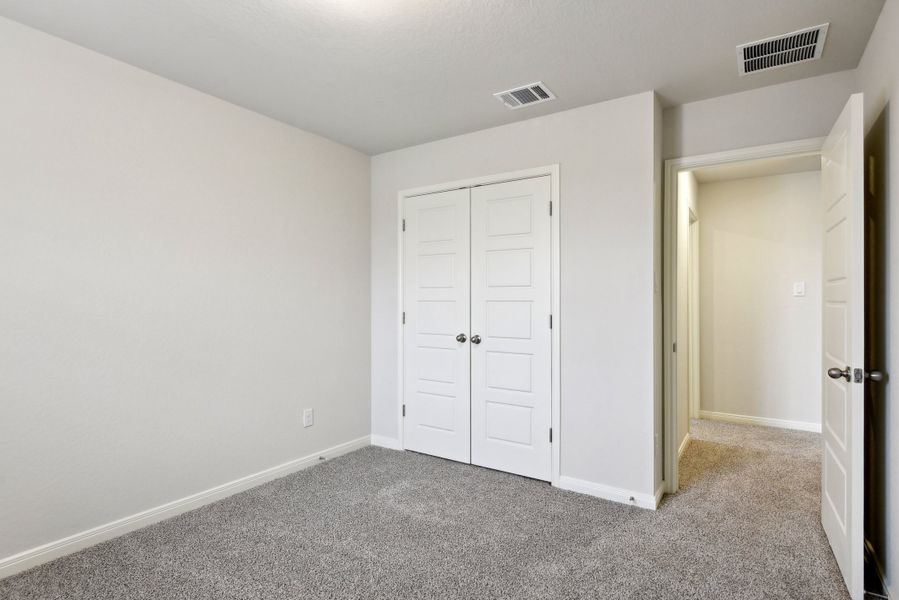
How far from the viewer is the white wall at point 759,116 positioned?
2.64 metres

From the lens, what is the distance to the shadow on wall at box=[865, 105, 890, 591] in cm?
200

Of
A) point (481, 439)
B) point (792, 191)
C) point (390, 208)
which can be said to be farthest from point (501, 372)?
point (792, 191)

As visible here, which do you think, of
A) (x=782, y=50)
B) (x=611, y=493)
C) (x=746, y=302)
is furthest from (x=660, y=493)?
(x=746, y=302)

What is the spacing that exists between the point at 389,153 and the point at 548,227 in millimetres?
1585

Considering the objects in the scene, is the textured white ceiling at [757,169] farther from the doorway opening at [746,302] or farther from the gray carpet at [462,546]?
the gray carpet at [462,546]

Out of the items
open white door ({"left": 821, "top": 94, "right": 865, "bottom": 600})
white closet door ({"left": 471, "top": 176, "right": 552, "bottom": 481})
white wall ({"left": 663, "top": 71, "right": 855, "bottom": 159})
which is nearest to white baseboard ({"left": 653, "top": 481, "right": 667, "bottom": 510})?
white closet door ({"left": 471, "top": 176, "right": 552, "bottom": 481})

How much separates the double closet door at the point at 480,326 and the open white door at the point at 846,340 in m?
1.47

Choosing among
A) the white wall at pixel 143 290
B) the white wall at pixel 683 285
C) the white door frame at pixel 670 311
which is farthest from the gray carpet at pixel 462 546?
the white wall at pixel 683 285

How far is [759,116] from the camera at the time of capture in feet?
9.19

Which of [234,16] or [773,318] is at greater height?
[234,16]

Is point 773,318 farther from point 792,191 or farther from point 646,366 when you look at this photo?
point 646,366

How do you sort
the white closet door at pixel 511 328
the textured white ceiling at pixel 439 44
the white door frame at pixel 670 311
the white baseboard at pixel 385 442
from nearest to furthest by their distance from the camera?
the textured white ceiling at pixel 439 44, the white door frame at pixel 670 311, the white closet door at pixel 511 328, the white baseboard at pixel 385 442

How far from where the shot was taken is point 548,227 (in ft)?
10.6

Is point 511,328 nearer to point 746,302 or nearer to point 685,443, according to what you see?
point 685,443
